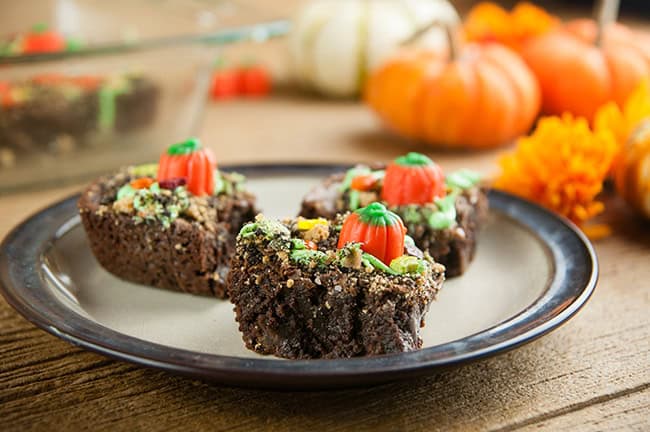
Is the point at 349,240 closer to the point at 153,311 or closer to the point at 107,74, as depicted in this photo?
the point at 153,311

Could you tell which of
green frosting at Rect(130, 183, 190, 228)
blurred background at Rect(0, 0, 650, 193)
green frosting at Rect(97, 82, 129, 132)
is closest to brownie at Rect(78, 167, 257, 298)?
green frosting at Rect(130, 183, 190, 228)

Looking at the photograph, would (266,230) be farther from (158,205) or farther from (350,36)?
(350,36)

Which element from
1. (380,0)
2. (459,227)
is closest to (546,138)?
(459,227)

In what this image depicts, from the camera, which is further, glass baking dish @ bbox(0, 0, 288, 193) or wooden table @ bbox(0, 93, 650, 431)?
glass baking dish @ bbox(0, 0, 288, 193)

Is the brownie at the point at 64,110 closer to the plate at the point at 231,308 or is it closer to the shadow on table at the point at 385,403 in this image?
the plate at the point at 231,308

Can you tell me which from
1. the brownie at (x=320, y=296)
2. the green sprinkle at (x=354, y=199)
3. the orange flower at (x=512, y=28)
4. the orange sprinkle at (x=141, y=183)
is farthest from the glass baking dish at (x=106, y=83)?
the brownie at (x=320, y=296)

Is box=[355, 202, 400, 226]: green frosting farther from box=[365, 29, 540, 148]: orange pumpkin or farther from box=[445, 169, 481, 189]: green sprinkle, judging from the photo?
box=[365, 29, 540, 148]: orange pumpkin

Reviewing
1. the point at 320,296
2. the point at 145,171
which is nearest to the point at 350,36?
the point at 145,171
